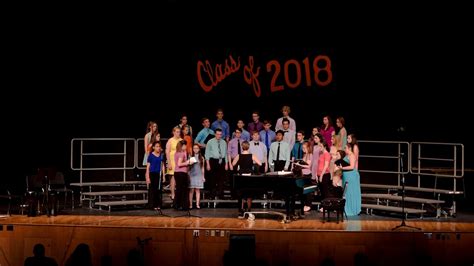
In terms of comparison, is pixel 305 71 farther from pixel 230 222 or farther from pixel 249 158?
pixel 230 222

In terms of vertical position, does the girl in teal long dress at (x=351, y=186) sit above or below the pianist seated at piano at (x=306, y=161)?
below

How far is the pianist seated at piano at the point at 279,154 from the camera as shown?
1409cm

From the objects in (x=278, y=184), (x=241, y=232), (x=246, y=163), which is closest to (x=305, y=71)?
(x=246, y=163)

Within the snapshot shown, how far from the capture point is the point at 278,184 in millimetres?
12430

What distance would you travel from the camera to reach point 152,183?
1407 centimetres

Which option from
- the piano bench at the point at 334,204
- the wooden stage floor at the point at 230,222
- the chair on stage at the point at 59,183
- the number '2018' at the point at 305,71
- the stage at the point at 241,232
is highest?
the number '2018' at the point at 305,71

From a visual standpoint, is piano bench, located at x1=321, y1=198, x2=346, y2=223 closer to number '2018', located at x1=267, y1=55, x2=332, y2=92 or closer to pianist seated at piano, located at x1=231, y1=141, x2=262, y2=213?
pianist seated at piano, located at x1=231, y1=141, x2=262, y2=213

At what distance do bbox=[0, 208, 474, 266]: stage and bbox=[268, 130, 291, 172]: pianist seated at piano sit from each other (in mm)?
2090

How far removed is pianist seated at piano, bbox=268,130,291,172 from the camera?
14.1 metres

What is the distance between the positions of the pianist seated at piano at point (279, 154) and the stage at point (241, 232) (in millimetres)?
2090

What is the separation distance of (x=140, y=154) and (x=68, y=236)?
6498 mm

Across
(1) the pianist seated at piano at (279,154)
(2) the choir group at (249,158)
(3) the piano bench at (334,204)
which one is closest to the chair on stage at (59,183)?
(2) the choir group at (249,158)

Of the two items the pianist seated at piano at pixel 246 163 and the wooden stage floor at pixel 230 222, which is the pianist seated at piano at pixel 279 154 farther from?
the wooden stage floor at pixel 230 222

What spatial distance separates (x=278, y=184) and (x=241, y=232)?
4.68ft
